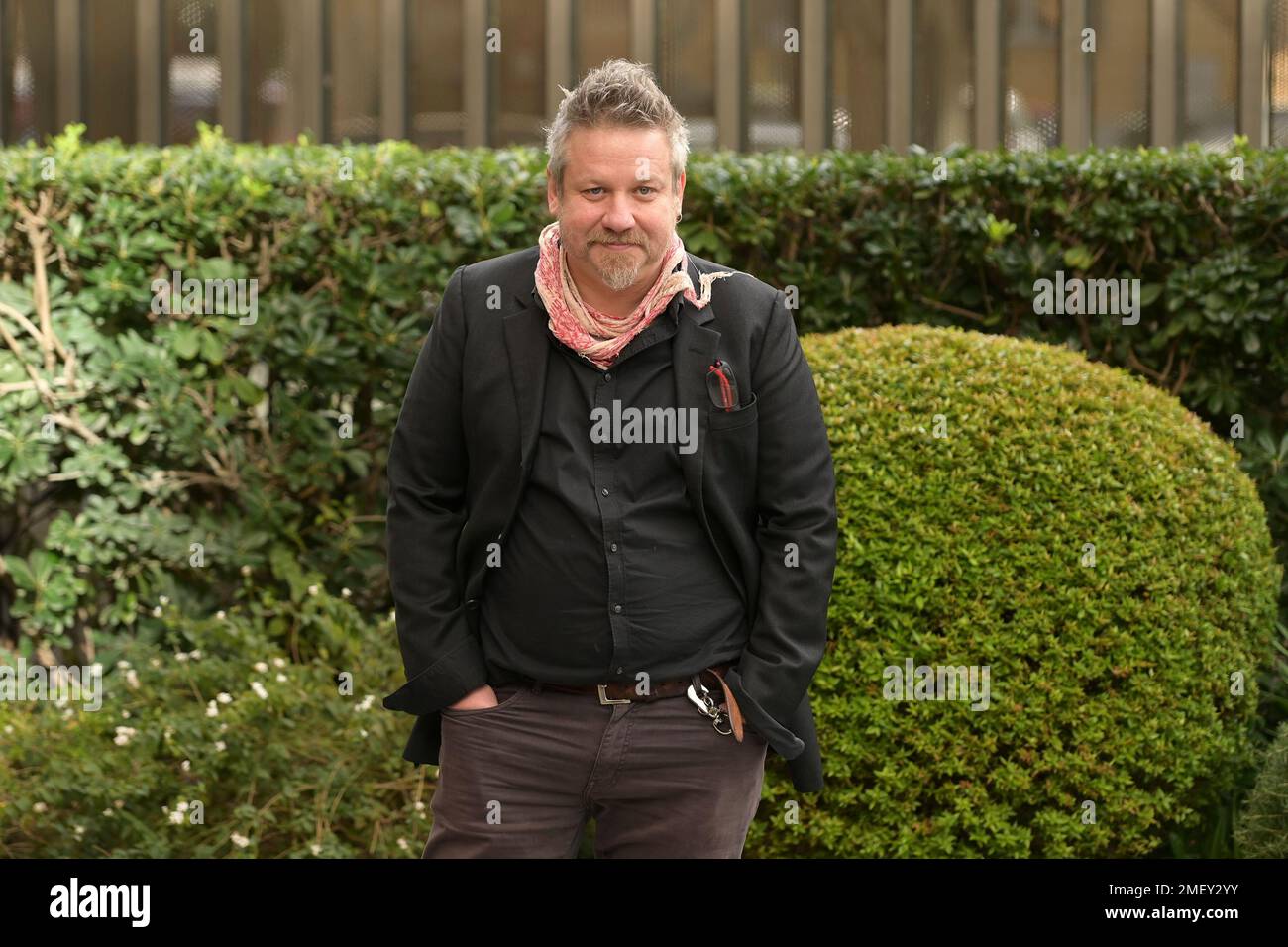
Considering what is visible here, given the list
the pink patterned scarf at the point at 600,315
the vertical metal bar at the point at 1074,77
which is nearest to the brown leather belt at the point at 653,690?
the pink patterned scarf at the point at 600,315

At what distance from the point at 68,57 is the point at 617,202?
395 inches

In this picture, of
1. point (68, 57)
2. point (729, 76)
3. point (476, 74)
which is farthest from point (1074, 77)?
point (68, 57)

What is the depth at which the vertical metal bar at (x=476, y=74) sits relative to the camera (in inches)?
433

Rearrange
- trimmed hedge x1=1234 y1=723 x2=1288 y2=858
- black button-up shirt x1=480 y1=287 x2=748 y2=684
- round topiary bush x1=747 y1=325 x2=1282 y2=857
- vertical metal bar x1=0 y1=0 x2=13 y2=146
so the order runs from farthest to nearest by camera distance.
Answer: vertical metal bar x1=0 y1=0 x2=13 y2=146
round topiary bush x1=747 y1=325 x2=1282 y2=857
trimmed hedge x1=1234 y1=723 x2=1288 y2=858
black button-up shirt x1=480 y1=287 x2=748 y2=684

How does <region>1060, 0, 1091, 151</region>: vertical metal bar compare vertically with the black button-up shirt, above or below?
above

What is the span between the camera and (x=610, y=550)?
8.46 ft

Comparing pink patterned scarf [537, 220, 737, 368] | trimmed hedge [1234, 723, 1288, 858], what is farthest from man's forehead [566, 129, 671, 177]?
trimmed hedge [1234, 723, 1288, 858]

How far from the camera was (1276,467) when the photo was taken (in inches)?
213

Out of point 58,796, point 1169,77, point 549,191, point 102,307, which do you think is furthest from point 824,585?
point 1169,77

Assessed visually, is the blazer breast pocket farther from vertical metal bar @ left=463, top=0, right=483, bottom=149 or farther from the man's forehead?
vertical metal bar @ left=463, top=0, right=483, bottom=149

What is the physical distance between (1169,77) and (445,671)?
994 cm

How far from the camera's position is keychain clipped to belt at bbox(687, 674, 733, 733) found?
8.61ft

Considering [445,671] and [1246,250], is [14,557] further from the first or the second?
[1246,250]

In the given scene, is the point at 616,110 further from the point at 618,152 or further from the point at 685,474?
the point at 685,474
